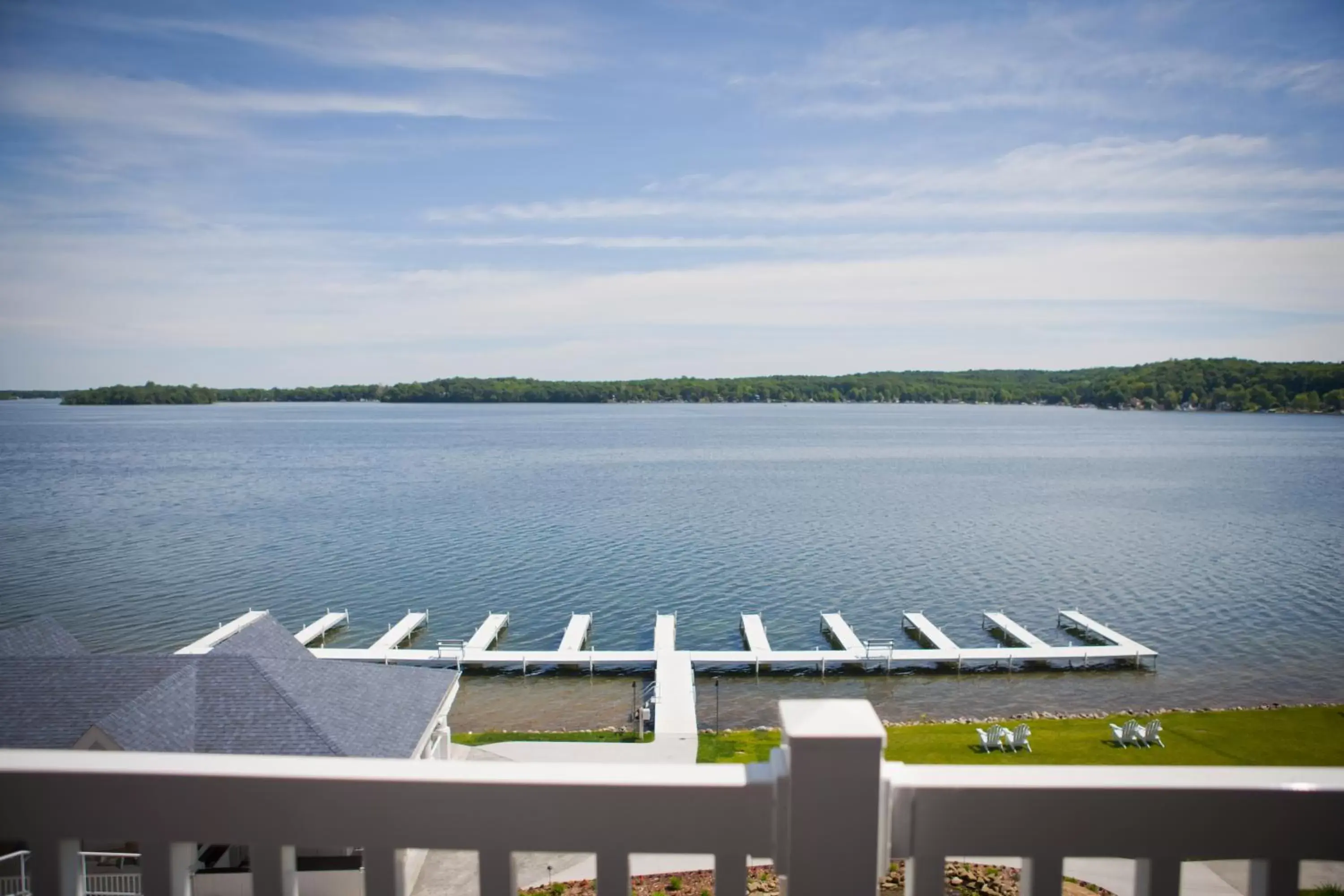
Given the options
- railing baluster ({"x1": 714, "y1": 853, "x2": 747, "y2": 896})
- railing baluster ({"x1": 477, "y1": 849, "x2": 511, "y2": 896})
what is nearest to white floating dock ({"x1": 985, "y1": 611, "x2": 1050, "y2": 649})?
railing baluster ({"x1": 714, "y1": 853, "x2": 747, "y2": 896})

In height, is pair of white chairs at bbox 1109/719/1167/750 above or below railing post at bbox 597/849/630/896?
below

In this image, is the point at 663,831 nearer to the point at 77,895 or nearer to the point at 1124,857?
the point at 1124,857

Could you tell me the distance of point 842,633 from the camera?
30609mm

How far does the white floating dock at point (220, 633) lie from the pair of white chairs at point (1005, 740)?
22.2 m

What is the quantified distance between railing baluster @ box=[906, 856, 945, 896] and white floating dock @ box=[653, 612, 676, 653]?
90.7 ft

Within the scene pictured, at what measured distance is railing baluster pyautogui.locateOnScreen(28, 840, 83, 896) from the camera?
5.00 feet

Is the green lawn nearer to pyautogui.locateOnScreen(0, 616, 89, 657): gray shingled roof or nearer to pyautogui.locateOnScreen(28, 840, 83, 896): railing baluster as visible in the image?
pyautogui.locateOnScreen(0, 616, 89, 657): gray shingled roof

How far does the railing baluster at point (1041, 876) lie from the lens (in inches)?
60.5

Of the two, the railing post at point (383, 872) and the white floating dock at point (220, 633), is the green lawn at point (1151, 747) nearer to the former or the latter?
the white floating dock at point (220, 633)

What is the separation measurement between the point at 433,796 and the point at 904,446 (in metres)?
117

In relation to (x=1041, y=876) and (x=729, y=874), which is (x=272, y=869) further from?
(x=1041, y=876)

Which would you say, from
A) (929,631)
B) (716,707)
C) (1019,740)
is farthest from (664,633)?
(1019,740)

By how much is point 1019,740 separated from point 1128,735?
3.60m

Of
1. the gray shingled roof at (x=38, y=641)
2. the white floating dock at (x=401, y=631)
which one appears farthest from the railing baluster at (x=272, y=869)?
the white floating dock at (x=401, y=631)
